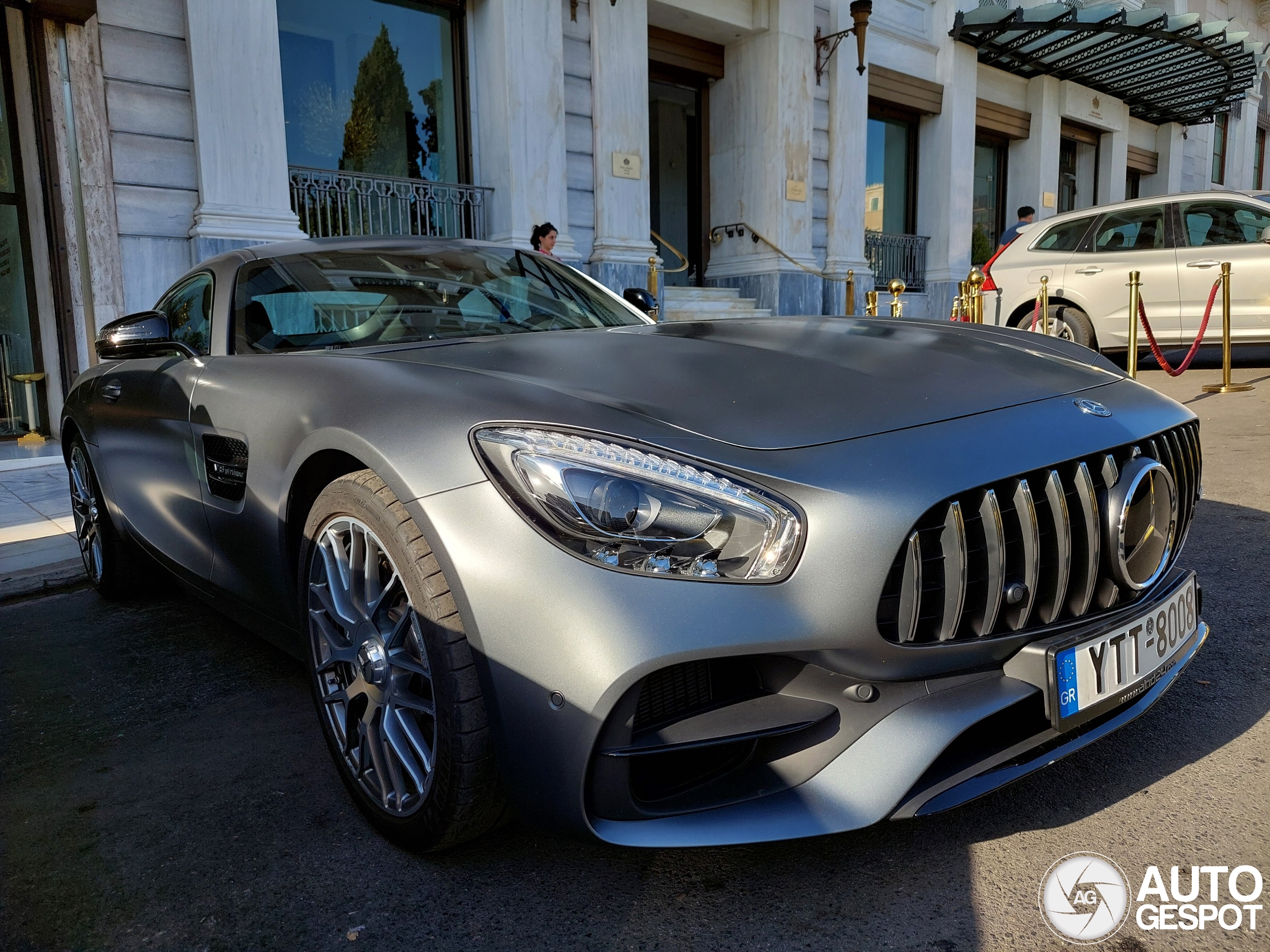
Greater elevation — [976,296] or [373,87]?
[373,87]

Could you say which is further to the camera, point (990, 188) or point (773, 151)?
point (990, 188)

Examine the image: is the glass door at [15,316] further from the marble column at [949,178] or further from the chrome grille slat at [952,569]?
the marble column at [949,178]

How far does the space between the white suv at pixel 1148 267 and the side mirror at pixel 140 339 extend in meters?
7.70

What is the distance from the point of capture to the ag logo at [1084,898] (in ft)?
4.90

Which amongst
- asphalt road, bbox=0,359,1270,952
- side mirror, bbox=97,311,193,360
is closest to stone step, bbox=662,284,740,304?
side mirror, bbox=97,311,193,360

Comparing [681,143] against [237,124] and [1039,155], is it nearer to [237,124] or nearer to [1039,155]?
[237,124]

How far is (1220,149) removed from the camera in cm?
2311

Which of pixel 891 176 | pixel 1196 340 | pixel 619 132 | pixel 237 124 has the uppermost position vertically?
→ pixel 891 176

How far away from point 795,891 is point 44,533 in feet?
14.7

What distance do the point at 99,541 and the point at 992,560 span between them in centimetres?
329

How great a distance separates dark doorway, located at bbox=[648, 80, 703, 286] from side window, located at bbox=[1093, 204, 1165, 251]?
16.9 feet

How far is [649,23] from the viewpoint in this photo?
11227 millimetres

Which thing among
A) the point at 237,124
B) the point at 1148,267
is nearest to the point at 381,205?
the point at 237,124

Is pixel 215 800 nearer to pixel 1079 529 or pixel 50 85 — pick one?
pixel 1079 529
